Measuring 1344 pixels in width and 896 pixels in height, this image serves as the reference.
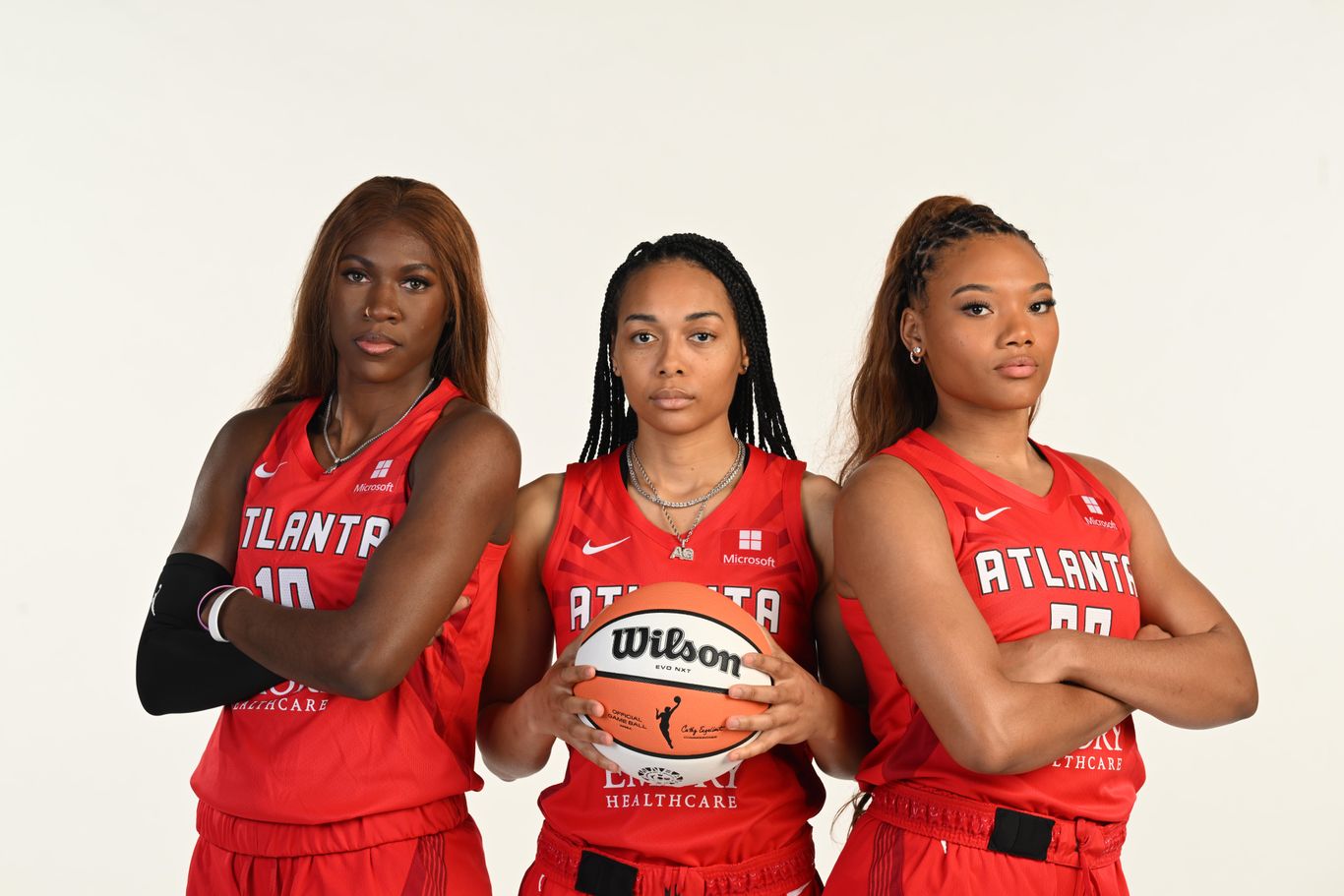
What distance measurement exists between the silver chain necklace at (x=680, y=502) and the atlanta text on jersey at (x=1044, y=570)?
64 centimetres

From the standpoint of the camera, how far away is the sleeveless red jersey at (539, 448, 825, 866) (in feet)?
9.66

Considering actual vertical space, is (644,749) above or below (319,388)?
below

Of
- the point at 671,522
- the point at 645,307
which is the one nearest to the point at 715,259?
the point at 645,307

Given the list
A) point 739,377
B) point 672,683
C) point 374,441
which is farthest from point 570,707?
point 739,377

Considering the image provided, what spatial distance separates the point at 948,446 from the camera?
9.66 ft

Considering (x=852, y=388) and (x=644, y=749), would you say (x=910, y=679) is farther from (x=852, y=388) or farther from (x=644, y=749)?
(x=852, y=388)

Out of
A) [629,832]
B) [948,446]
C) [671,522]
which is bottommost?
[629,832]

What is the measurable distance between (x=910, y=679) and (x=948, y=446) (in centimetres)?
Result: 57

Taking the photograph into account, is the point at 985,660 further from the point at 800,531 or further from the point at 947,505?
the point at 800,531

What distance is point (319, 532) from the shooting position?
2.96 metres

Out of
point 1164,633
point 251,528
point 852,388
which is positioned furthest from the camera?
point 852,388

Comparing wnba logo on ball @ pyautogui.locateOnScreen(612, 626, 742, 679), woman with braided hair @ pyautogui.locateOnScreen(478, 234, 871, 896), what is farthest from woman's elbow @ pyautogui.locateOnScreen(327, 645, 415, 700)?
wnba logo on ball @ pyautogui.locateOnScreen(612, 626, 742, 679)

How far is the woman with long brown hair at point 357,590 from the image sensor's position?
2787 mm

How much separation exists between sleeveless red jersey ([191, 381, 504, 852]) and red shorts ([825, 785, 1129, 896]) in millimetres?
880
